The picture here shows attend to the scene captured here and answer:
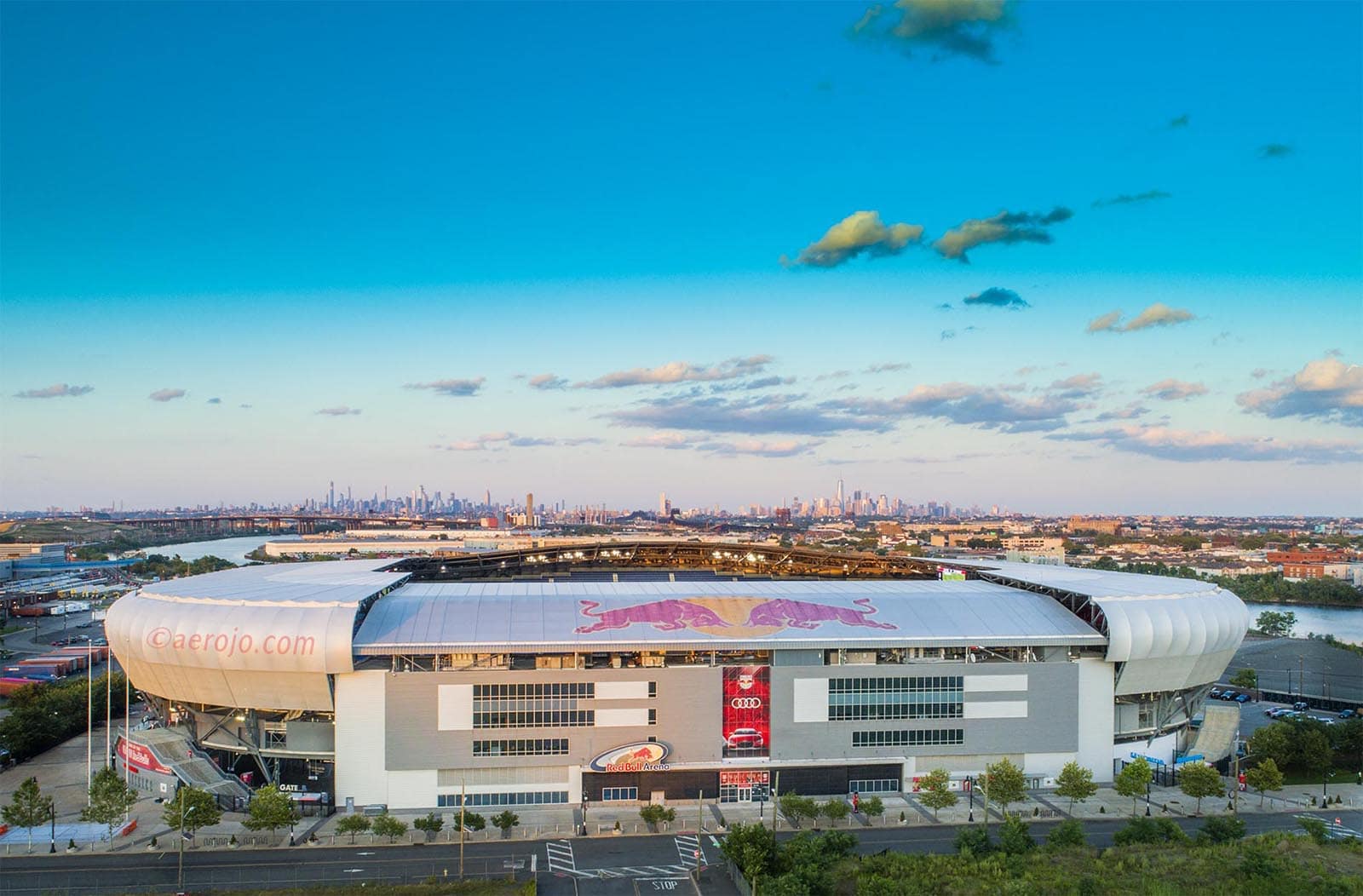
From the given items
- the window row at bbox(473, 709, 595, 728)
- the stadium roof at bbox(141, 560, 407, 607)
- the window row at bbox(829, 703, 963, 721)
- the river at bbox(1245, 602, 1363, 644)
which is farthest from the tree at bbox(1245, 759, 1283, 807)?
the river at bbox(1245, 602, 1363, 644)

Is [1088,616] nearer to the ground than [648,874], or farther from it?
farther from it

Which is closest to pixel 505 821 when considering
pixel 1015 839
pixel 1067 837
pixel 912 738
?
pixel 912 738

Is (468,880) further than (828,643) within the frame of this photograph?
No

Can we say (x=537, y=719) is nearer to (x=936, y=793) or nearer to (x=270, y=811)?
(x=270, y=811)

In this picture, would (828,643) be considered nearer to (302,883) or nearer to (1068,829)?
(1068,829)

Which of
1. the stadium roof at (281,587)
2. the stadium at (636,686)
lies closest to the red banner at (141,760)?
the stadium at (636,686)

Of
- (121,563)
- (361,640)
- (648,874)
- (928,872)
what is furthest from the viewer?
(121,563)

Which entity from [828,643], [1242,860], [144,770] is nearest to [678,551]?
[828,643]
